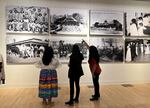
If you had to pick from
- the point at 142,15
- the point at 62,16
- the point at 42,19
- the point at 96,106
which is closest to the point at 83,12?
the point at 62,16

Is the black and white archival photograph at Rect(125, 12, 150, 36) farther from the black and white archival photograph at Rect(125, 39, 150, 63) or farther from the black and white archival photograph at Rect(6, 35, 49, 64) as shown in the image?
the black and white archival photograph at Rect(6, 35, 49, 64)

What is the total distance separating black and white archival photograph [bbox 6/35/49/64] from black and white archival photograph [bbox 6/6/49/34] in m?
0.25

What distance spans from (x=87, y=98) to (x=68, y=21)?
3261 millimetres

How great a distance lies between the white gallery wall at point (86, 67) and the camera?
8.41 metres

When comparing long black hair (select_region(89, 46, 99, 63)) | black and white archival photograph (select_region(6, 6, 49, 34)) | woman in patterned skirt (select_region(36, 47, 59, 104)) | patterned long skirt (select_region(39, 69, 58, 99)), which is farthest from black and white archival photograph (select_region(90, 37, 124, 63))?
patterned long skirt (select_region(39, 69, 58, 99))

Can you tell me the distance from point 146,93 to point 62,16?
3.98m

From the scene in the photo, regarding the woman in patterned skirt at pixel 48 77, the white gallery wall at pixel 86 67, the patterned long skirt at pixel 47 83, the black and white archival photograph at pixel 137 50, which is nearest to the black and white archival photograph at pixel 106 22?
the white gallery wall at pixel 86 67

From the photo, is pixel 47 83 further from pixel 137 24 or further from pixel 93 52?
pixel 137 24

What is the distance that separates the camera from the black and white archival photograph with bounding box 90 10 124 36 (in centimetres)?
896

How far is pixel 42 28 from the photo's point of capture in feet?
28.0

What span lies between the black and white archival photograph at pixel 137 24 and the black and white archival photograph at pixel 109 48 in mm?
584

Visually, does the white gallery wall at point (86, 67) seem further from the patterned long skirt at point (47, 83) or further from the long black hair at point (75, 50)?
the long black hair at point (75, 50)

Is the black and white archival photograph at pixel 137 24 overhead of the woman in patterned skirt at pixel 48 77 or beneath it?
overhead

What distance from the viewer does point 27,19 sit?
27.6 feet
